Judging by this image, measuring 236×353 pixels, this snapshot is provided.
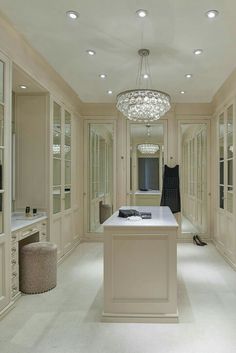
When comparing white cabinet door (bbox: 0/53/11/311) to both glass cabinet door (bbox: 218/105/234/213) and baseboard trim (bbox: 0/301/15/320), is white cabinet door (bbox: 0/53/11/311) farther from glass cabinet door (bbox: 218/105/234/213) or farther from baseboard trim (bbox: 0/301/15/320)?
glass cabinet door (bbox: 218/105/234/213)

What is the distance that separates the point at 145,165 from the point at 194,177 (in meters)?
1.14

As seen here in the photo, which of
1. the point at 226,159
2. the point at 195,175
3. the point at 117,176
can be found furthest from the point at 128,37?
the point at 195,175

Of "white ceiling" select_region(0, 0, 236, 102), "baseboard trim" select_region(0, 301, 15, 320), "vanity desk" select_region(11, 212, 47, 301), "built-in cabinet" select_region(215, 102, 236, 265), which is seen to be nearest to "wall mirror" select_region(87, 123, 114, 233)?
"white ceiling" select_region(0, 0, 236, 102)

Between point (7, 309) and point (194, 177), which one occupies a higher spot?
point (194, 177)

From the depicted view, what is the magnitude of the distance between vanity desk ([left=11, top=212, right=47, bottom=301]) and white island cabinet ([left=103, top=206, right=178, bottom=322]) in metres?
1.10

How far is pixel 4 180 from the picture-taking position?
9.77 feet

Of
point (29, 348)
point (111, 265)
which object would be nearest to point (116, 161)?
point (111, 265)

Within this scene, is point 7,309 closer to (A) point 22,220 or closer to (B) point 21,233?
(B) point 21,233

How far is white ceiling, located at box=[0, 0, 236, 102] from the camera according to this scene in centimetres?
276

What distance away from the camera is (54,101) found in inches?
179

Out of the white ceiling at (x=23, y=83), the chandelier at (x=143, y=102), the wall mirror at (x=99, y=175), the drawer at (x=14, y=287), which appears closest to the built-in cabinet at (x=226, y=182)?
the chandelier at (x=143, y=102)

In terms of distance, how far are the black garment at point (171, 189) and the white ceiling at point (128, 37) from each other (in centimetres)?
195

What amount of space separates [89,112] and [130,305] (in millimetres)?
→ 4503

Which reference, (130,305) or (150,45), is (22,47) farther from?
(130,305)
